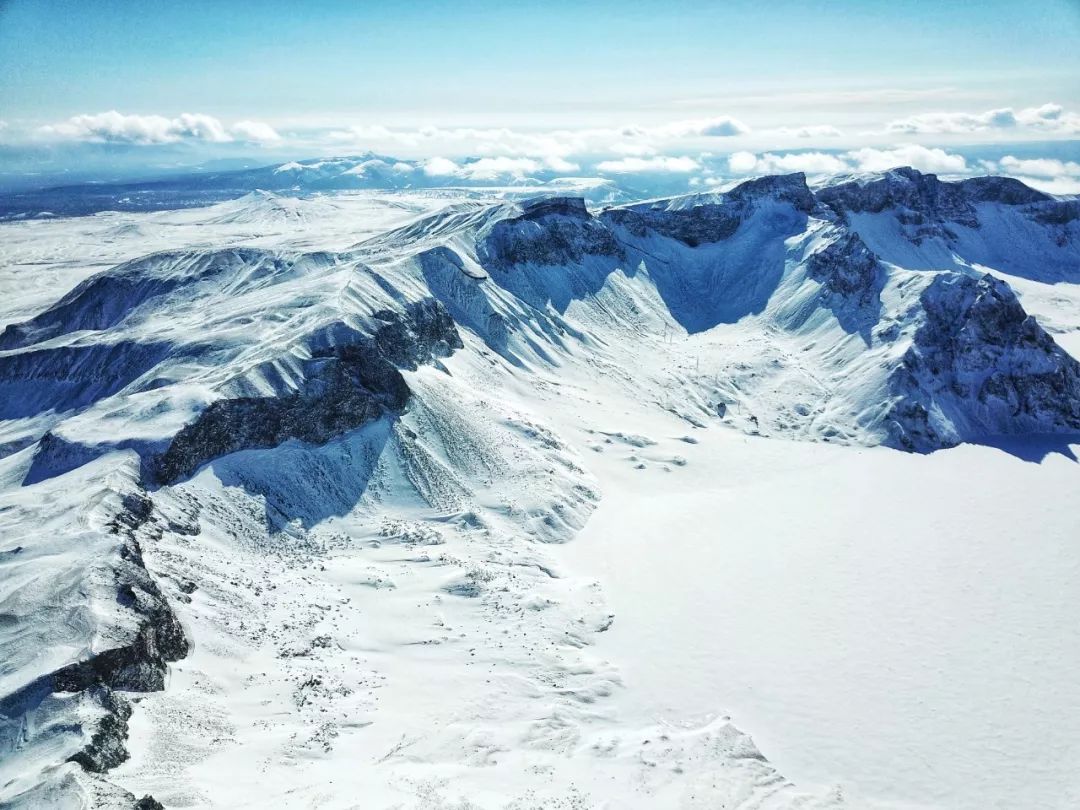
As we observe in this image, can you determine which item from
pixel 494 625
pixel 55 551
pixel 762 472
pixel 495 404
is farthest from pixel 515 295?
pixel 55 551

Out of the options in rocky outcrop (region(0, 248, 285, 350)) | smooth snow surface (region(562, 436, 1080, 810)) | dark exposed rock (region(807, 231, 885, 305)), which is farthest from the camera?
dark exposed rock (region(807, 231, 885, 305))

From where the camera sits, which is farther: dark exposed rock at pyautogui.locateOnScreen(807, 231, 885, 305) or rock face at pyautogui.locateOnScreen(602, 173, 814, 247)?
Answer: rock face at pyautogui.locateOnScreen(602, 173, 814, 247)

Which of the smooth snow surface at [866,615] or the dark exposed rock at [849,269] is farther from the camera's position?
the dark exposed rock at [849,269]

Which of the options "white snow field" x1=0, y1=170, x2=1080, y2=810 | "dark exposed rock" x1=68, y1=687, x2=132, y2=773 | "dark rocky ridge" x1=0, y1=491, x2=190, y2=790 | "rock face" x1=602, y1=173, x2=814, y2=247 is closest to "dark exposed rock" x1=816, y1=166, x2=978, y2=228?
"rock face" x1=602, y1=173, x2=814, y2=247

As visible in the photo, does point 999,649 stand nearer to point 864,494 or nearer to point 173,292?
point 864,494

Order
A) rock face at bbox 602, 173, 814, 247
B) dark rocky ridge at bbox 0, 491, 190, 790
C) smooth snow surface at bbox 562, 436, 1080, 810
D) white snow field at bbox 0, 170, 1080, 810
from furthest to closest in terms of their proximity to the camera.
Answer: rock face at bbox 602, 173, 814, 247 → smooth snow surface at bbox 562, 436, 1080, 810 → white snow field at bbox 0, 170, 1080, 810 → dark rocky ridge at bbox 0, 491, 190, 790

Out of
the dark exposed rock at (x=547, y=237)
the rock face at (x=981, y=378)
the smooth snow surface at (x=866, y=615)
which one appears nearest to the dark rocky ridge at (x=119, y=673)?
the smooth snow surface at (x=866, y=615)

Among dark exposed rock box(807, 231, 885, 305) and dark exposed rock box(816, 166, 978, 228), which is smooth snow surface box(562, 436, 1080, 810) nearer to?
dark exposed rock box(807, 231, 885, 305)

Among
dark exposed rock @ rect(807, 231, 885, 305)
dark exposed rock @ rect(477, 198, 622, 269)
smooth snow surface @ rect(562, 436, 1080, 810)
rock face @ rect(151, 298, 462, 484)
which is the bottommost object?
smooth snow surface @ rect(562, 436, 1080, 810)

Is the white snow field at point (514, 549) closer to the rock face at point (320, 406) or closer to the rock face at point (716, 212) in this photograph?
the rock face at point (320, 406)
